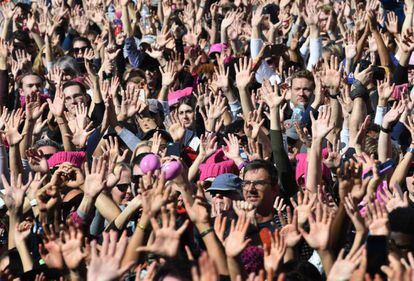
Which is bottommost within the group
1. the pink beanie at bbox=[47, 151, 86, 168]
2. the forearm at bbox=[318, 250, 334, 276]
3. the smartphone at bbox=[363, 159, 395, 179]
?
the forearm at bbox=[318, 250, 334, 276]

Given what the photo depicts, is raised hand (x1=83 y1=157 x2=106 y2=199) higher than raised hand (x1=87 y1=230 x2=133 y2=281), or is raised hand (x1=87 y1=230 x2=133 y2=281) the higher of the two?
raised hand (x1=83 y1=157 x2=106 y2=199)

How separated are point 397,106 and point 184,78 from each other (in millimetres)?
3167

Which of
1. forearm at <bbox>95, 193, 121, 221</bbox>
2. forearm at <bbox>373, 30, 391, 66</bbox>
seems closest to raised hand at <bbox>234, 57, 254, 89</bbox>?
forearm at <bbox>373, 30, 391, 66</bbox>

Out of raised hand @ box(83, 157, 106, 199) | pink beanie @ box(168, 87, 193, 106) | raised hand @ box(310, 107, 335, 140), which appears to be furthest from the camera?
pink beanie @ box(168, 87, 193, 106)

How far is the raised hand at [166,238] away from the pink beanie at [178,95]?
14.1 ft

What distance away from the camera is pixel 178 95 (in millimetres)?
8969

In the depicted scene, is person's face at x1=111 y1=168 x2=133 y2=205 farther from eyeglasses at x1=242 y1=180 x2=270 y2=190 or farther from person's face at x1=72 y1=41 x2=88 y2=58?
person's face at x1=72 y1=41 x2=88 y2=58

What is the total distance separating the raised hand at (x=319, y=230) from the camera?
4.72 metres

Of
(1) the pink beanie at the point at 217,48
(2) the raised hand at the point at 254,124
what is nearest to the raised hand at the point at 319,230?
(2) the raised hand at the point at 254,124

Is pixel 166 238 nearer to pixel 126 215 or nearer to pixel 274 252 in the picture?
pixel 274 252

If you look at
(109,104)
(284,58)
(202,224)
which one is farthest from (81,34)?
(202,224)

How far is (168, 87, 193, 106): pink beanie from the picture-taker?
8.88m

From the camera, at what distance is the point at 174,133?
7.34m

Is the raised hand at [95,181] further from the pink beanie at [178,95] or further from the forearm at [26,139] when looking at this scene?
the pink beanie at [178,95]
